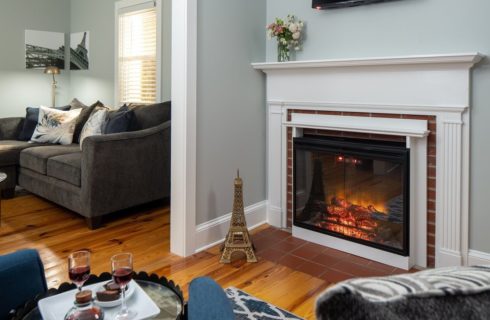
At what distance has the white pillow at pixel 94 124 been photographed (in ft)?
13.4

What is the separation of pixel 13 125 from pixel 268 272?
3910mm

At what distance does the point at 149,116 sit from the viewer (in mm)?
3850

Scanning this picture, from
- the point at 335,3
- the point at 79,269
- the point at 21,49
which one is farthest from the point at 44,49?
the point at 79,269

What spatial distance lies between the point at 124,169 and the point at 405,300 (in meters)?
3.23

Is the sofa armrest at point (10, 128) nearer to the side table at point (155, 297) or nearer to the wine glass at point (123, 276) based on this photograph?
the side table at point (155, 297)

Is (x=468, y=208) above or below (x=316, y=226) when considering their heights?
above

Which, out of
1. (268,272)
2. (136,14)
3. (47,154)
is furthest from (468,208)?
(136,14)

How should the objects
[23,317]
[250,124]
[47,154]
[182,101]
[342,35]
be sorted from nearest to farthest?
[23,317]
[182,101]
[342,35]
[250,124]
[47,154]

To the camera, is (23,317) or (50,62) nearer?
(23,317)

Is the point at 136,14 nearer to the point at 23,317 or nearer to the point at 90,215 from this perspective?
the point at 90,215

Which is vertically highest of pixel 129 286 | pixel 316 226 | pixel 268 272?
pixel 129 286

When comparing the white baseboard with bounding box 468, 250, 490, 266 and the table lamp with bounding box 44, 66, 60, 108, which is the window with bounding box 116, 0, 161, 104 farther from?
the white baseboard with bounding box 468, 250, 490, 266

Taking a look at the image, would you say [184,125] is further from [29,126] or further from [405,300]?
[29,126]

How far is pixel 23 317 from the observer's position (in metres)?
1.22
